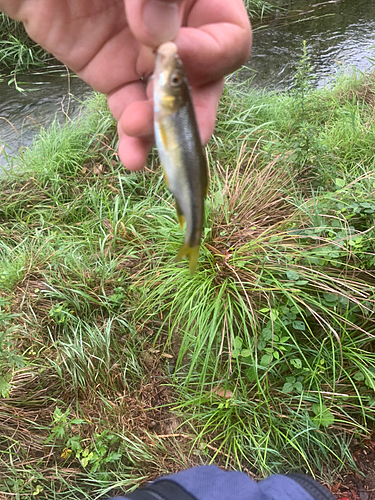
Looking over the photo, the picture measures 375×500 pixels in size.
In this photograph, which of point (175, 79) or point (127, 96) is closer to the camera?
point (175, 79)

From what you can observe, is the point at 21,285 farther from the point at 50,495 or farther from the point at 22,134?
the point at 22,134

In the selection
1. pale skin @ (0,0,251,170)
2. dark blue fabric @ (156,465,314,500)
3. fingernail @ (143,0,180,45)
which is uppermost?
fingernail @ (143,0,180,45)

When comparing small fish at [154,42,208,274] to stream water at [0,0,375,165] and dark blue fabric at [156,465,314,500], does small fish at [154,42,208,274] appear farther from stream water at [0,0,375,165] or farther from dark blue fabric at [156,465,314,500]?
stream water at [0,0,375,165]

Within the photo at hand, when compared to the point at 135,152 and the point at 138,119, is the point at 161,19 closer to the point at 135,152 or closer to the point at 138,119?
the point at 138,119

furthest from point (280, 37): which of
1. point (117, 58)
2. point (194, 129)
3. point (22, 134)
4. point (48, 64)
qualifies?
point (194, 129)

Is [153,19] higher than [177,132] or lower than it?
higher

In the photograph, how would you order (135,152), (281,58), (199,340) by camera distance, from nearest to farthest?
(135,152) < (199,340) < (281,58)

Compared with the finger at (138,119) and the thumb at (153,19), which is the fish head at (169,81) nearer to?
the thumb at (153,19)

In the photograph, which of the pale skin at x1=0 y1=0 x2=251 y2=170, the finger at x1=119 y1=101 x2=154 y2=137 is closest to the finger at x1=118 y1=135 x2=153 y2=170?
the pale skin at x1=0 y1=0 x2=251 y2=170

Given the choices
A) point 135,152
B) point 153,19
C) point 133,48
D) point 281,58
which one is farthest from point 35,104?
point 153,19
